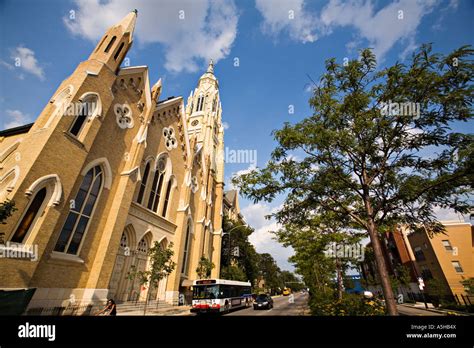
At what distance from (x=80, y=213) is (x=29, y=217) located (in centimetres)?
323

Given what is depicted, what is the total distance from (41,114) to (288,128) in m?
14.9

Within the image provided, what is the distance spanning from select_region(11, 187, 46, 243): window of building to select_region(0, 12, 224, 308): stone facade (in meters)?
0.05

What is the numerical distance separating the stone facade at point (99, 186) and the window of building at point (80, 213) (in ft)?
0.21

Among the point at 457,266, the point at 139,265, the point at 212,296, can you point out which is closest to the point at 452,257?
the point at 457,266

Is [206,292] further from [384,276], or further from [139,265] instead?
[384,276]

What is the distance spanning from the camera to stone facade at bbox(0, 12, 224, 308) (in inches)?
418

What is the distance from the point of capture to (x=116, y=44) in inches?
644

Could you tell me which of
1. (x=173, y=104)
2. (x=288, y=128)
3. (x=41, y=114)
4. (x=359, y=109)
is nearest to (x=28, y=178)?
(x=41, y=114)

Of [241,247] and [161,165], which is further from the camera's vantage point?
[241,247]

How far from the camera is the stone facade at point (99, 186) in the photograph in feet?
34.8

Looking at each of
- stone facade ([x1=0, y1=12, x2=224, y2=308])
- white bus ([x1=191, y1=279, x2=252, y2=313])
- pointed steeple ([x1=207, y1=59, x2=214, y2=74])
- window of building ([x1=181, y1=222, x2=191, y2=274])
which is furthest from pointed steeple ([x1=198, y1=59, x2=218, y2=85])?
white bus ([x1=191, y1=279, x2=252, y2=313])

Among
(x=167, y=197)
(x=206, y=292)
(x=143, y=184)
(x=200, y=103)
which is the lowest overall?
(x=206, y=292)

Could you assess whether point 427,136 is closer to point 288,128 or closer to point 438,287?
point 288,128

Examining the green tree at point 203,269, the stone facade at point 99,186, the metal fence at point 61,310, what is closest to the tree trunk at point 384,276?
the stone facade at point 99,186
